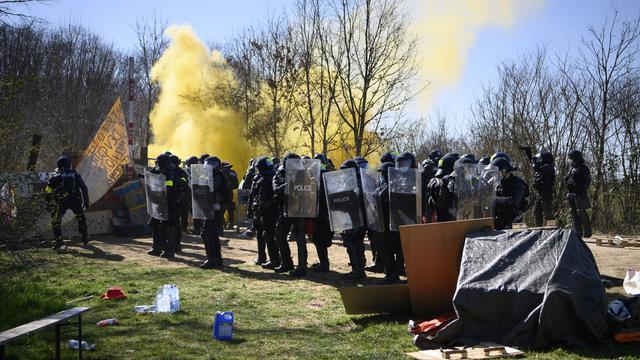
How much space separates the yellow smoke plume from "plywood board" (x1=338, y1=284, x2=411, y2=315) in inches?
962

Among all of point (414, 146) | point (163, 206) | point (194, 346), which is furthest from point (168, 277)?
point (414, 146)

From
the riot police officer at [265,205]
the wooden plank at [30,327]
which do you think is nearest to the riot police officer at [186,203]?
the riot police officer at [265,205]

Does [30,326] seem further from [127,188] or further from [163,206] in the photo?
[127,188]

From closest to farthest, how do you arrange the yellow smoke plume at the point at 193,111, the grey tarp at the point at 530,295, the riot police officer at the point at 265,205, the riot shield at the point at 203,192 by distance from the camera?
the grey tarp at the point at 530,295 < the riot police officer at the point at 265,205 < the riot shield at the point at 203,192 < the yellow smoke plume at the point at 193,111

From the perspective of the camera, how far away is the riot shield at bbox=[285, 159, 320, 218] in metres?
11.1

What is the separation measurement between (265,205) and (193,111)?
77.9 ft

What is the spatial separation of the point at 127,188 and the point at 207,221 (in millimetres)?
6106

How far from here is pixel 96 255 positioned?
45.5 ft

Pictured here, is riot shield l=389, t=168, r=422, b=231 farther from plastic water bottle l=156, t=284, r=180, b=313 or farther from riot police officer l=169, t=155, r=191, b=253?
riot police officer l=169, t=155, r=191, b=253

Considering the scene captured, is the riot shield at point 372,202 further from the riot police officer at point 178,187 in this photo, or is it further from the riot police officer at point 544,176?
the riot police officer at point 544,176

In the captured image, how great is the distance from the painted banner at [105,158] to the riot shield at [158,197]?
12.5ft

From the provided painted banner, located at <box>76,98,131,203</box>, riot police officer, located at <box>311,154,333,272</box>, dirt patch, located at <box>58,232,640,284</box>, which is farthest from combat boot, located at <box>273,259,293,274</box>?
painted banner, located at <box>76,98,131,203</box>

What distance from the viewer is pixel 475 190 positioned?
9.65 m

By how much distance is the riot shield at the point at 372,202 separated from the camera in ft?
33.7
